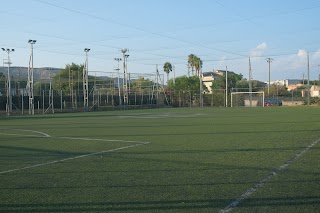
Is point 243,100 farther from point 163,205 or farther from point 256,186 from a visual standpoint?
point 163,205

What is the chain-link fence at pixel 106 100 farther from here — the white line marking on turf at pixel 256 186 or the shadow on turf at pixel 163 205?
the shadow on turf at pixel 163 205

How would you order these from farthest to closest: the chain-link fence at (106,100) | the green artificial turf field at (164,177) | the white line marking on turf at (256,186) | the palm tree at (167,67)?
the palm tree at (167,67)
the chain-link fence at (106,100)
the green artificial turf field at (164,177)
the white line marking on turf at (256,186)

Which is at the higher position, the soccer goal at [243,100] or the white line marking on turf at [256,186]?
the soccer goal at [243,100]

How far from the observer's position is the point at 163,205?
5.99m

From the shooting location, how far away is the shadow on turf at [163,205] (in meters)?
5.81

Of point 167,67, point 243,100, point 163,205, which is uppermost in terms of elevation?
point 167,67

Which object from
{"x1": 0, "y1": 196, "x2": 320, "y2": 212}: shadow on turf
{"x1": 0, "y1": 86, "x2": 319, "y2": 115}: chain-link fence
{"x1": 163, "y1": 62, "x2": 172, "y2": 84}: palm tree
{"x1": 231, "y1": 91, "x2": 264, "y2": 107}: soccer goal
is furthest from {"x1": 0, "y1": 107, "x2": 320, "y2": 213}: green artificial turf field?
{"x1": 163, "y1": 62, "x2": 172, "y2": 84}: palm tree

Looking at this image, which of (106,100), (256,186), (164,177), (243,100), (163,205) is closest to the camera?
(163,205)

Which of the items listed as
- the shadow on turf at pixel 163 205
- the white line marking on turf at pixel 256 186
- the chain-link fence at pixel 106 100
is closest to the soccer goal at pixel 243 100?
the chain-link fence at pixel 106 100

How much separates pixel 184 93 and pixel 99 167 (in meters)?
62.6

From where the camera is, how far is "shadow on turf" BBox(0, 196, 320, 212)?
5.81 meters

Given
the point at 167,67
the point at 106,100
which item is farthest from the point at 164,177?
the point at 167,67

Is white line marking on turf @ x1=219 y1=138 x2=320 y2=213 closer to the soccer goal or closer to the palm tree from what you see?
the soccer goal

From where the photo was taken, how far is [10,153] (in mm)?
12164
